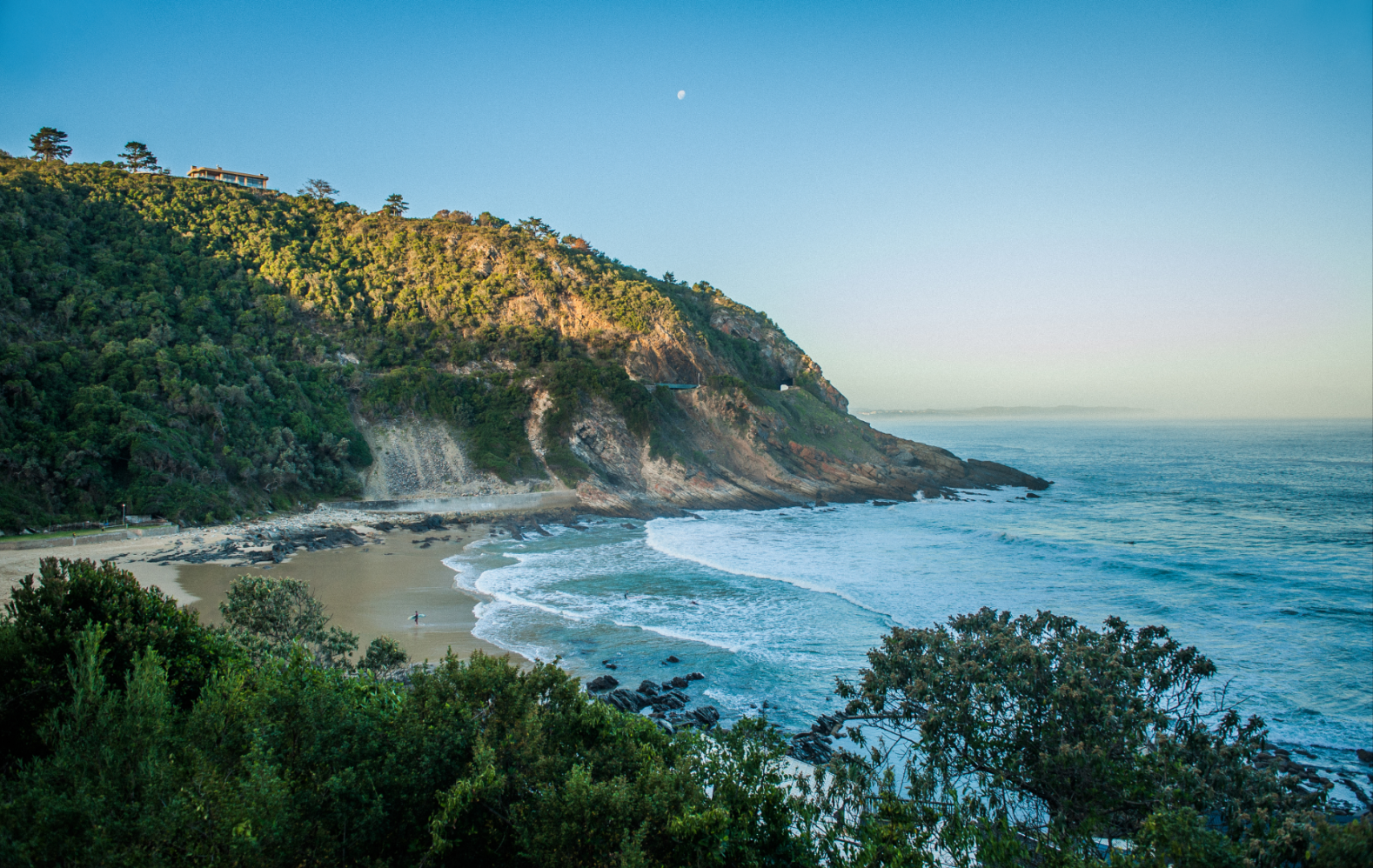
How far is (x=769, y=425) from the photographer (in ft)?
205

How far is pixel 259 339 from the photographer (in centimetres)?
5153

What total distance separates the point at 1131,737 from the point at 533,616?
1931 centimetres

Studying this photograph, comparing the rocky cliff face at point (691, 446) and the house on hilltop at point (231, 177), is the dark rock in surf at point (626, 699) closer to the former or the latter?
the rocky cliff face at point (691, 446)

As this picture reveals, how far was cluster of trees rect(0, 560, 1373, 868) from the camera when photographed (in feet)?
19.1

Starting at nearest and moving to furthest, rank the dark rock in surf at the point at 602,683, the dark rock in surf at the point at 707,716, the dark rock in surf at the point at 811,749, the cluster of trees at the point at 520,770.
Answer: the cluster of trees at the point at 520,770 → the dark rock in surf at the point at 811,749 → the dark rock in surf at the point at 707,716 → the dark rock in surf at the point at 602,683

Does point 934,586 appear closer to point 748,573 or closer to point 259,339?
point 748,573

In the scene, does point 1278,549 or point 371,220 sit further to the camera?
point 371,220

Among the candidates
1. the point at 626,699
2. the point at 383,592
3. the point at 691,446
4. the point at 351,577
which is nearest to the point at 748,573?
the point at 626,699

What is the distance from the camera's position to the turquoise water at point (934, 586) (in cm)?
1969

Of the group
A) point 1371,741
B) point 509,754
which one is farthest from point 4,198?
point 1371,741

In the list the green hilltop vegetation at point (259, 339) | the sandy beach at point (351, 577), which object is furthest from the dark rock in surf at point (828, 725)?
the green hilltop vegetation at point (259, 339)

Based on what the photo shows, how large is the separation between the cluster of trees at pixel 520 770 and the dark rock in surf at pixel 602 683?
6.68m

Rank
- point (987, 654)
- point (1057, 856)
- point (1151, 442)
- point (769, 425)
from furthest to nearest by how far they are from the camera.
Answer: point (1151, 442)
point (769, 425)
point (987, 654)
point (1057, 856)

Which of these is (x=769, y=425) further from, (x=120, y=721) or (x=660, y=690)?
(x=120, y=721)
